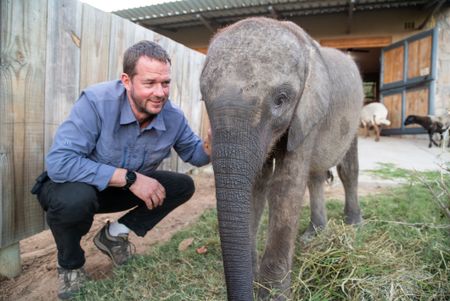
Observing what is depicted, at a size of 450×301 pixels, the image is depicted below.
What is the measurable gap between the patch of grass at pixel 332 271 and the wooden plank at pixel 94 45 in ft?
5.77

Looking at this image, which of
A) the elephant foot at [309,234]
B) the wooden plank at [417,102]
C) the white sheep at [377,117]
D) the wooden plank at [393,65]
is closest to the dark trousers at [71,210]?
the elephant foot at [309,234]

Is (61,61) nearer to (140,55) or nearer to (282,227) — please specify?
(140,55)

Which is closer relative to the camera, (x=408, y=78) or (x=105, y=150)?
(x=105, y=150)

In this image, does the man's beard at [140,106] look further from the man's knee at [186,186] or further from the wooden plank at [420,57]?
the wooden plank at [420,57]

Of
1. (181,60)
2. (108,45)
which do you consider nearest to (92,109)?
(108,45)

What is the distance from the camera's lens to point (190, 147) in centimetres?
334

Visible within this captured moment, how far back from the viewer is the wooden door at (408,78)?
10.5m

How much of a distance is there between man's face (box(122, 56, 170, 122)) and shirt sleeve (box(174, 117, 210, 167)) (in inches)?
19.4

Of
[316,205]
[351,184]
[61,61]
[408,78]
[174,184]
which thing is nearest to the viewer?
[61,61]

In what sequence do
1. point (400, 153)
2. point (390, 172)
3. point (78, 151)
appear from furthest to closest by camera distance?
1. point (400, 153)
2. point (390, 172)
3. point (78, 151)

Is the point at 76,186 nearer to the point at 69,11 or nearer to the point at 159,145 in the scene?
the point at 159,145

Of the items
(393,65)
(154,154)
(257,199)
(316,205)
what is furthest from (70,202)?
(393,65)

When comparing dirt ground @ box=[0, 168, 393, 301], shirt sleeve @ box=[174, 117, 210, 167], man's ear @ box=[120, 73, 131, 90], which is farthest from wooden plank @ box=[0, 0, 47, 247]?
shirt sleeve @ box=[174, 117, 210, 167]

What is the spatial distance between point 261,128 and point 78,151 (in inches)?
54.6
